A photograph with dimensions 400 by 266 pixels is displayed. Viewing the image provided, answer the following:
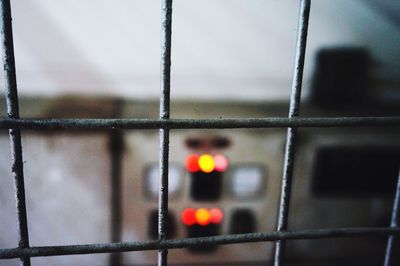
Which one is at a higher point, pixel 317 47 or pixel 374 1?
pixel 374 1

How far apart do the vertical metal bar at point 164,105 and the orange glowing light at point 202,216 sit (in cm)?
246

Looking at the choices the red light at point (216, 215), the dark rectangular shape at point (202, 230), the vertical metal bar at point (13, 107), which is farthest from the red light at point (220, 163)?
the vertical metal bar at point (13, 107)

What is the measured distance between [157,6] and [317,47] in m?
1.01

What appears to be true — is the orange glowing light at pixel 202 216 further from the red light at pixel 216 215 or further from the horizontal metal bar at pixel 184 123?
the horizontal metal bar at pixel 184 123

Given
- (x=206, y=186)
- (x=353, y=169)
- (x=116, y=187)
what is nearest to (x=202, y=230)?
(x=206, y=186)

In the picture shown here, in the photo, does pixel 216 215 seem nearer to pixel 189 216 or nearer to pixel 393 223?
pixel 189 216

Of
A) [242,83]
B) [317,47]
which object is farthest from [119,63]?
[317,47]

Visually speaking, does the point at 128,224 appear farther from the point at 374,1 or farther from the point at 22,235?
Answer: the point at 22,235

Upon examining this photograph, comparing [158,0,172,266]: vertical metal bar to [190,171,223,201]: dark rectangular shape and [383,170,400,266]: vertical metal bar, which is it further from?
[190,171,223,201]: dark rectangular shape

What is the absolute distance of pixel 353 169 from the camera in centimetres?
293

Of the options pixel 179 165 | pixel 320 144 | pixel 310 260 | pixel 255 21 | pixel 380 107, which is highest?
pixel 255 21

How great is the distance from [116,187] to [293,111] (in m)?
2.35

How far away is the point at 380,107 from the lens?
2.67 m

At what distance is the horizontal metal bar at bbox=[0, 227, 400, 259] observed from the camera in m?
0.52
